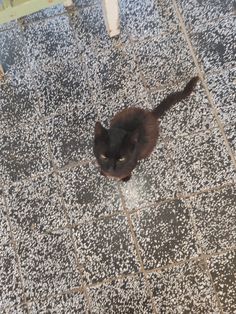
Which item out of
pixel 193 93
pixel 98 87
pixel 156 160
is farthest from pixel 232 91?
pixel 98 87

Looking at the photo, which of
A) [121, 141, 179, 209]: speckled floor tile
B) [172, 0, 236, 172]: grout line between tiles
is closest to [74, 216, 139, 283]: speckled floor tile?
[121, 141, 179, 209]: speckled floor tile

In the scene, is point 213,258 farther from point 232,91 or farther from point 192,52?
point 192,52

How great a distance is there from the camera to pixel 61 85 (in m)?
2.35

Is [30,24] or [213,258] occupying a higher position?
[30,24]

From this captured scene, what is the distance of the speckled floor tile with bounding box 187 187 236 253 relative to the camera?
1.96 m

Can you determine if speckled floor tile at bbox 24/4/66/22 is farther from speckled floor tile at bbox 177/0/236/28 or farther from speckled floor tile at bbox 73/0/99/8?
speckled floor tile at bbox 177/0/236/28

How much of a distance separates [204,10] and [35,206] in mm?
1408

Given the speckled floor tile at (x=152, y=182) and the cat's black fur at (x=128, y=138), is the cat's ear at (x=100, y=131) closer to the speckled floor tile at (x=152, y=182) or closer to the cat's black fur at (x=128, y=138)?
the cat's black fur at (x=128, y=138)

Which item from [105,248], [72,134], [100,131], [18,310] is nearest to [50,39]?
[72,134]

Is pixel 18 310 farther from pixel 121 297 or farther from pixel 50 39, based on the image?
pixel 50 39

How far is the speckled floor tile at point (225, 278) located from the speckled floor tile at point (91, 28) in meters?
1.27

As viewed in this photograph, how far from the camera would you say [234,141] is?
6.97ft

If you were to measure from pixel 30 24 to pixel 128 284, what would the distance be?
5.07 feet

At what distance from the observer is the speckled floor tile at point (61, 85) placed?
7.55 ft
